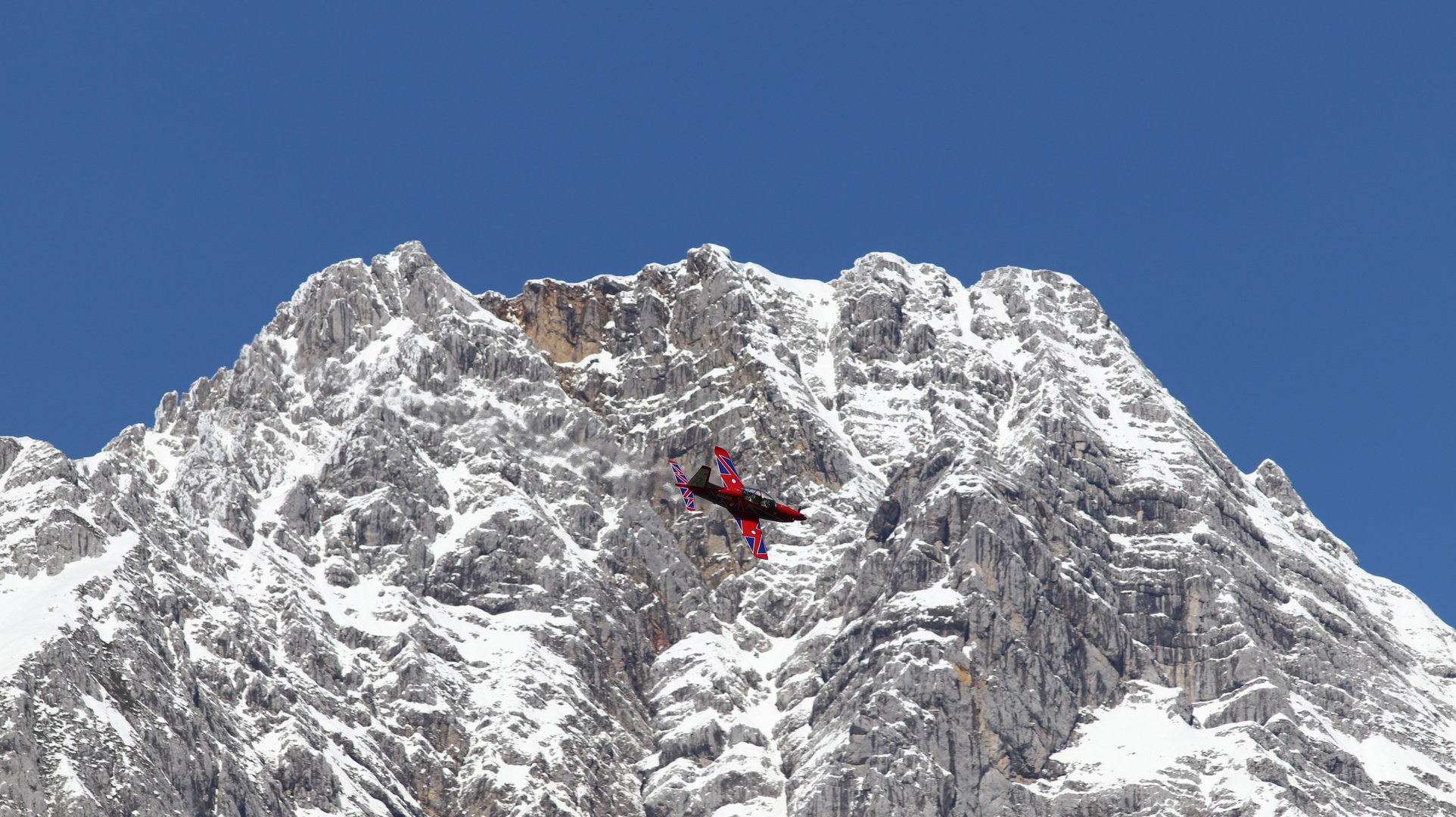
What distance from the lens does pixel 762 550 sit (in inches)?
7790
